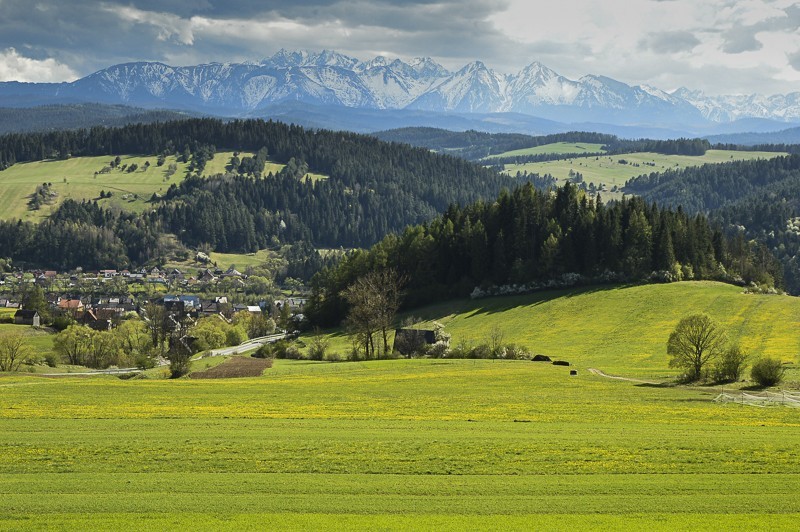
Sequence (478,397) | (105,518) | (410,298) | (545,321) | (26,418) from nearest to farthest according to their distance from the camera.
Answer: (105,518), (26,418), (478,397), (545,321), (410,298)

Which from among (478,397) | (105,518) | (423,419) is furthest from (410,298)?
(105,518)

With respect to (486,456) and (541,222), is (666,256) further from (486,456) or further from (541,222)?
(486,456)

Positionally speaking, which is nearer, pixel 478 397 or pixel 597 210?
pixel 478 397

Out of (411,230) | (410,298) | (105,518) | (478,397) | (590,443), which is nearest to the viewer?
(105,518)

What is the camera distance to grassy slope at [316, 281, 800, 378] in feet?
278

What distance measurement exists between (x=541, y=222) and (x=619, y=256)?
1647cm

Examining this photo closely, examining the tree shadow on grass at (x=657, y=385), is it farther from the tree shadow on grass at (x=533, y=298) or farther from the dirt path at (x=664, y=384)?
the tree shadow on grass at (x=533, y=298)

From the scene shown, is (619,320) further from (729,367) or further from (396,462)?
(396,462)

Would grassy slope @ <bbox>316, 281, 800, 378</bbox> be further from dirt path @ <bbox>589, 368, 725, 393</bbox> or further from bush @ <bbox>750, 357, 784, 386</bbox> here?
bush @ <bbox>750, 357, 784, 386</bbox>

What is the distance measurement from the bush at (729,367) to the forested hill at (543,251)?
63.7m

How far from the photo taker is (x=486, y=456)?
33500mm

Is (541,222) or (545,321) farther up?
(541,222)

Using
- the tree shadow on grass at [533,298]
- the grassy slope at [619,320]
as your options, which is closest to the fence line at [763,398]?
the grassy slope at [619,320]

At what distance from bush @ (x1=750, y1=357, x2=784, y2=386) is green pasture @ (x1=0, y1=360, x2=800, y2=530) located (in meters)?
6.09
